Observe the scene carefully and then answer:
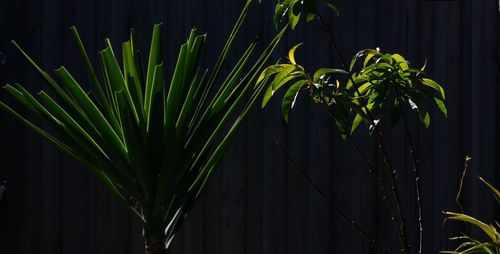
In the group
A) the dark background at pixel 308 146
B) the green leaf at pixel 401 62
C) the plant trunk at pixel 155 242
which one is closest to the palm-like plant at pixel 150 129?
the plant trunk at pixel 155 242

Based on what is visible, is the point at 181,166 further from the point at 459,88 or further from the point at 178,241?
the point at 459,88

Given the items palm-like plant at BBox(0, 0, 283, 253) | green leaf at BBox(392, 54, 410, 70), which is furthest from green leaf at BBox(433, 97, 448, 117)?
palm-like plant at BBox(0, 0, 283, 253)

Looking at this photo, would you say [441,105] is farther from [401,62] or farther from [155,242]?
[155,242]

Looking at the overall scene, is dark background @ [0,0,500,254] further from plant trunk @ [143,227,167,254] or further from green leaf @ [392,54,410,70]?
green leaf @ [392,54,410,70]

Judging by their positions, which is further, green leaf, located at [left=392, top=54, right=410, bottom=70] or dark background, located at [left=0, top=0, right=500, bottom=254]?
dark background, located at [left=0, top=0, right=500, bottom=254]

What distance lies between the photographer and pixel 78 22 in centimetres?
418

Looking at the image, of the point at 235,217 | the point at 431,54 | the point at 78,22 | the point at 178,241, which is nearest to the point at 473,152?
the point at 431,54

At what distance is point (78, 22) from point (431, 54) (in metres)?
1.69

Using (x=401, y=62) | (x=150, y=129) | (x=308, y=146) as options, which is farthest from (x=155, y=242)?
(x=308, y=146)

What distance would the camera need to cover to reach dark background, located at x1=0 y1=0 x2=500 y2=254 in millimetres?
3957

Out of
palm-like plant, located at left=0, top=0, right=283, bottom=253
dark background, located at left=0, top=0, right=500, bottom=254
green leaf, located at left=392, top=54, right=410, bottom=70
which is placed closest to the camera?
green leaf, located at left=392, top=54, right=410, bottom=70

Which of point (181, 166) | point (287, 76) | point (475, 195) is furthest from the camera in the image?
point (475, 195)

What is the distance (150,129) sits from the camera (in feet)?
8.43

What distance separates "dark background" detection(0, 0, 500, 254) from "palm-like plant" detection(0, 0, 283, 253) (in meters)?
1.27
